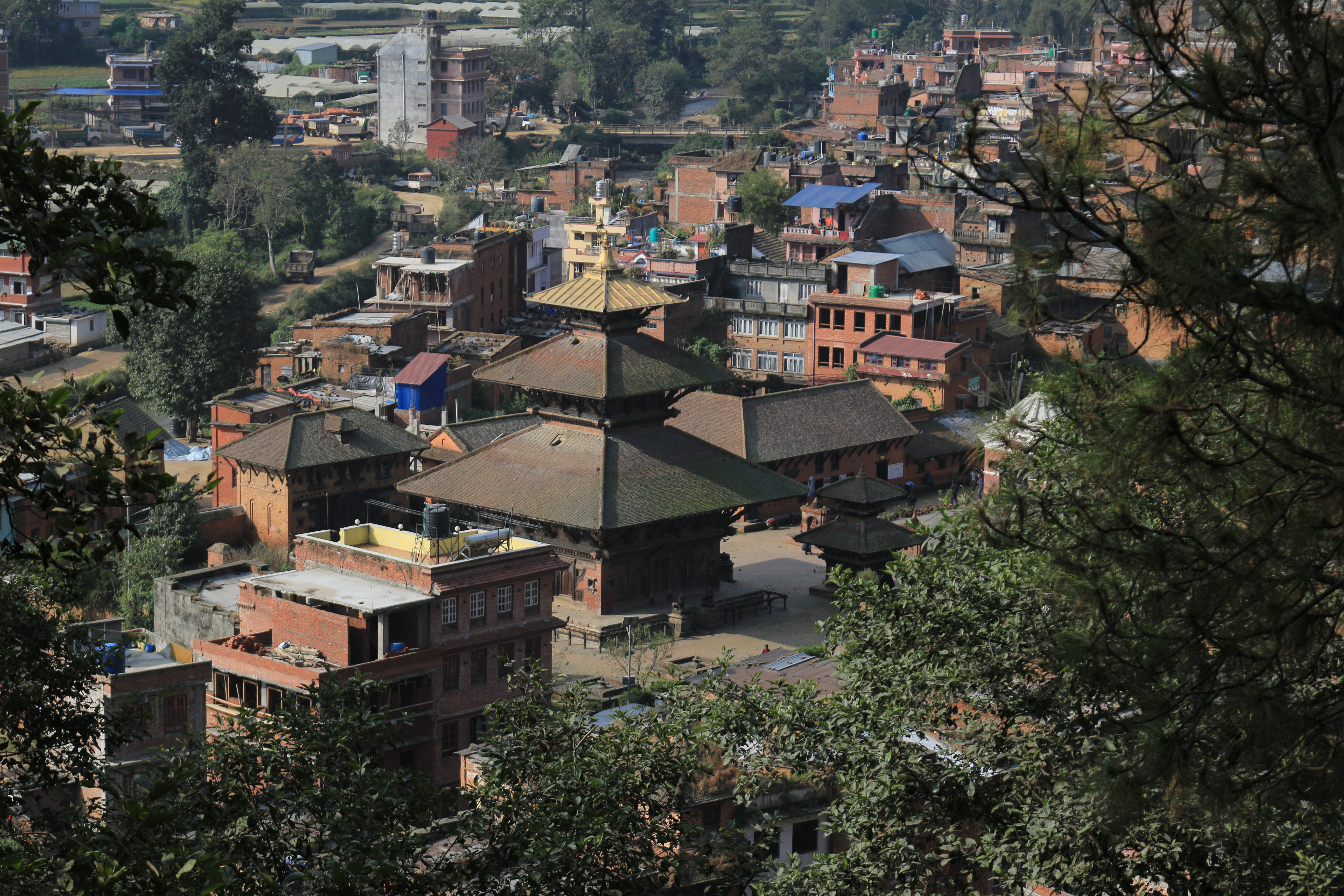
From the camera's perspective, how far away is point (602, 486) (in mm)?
49562

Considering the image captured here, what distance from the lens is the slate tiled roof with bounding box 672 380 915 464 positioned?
60.9 meters

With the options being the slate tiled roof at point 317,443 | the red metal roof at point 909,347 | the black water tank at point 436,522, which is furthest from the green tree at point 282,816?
the red metal roof at point 909,347

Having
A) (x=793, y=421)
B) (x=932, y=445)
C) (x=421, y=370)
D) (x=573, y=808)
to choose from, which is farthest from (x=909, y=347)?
(x=573, y=808)

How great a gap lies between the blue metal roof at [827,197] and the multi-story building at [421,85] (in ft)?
162

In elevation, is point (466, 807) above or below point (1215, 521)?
below

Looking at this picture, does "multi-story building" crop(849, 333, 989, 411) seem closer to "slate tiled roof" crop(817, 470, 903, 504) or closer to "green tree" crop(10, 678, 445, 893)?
"slate tiled roof" crop(817, 470, 903, 504)

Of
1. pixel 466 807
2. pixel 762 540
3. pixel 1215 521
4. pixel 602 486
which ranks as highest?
pixel 1215 521

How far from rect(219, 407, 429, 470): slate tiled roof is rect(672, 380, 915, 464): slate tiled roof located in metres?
9.55

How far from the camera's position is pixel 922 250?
86.8 m

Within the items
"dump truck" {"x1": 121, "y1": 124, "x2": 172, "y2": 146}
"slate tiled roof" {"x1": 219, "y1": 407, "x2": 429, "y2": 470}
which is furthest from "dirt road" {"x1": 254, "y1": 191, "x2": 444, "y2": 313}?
"slate tiled roof" {"x1": 219, "y1": 407, "x2": 429, "y2": 470}

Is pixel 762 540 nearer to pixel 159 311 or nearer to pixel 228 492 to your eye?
pixel 228 492

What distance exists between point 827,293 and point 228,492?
27576 millimetres

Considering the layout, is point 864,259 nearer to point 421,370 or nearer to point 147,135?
point 421,370

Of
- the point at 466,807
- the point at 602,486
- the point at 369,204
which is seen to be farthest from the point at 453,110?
the point at 466,807
